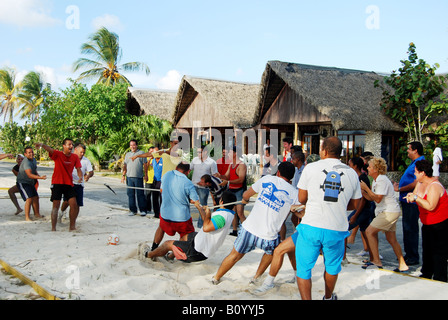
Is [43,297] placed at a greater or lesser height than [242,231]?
lesser

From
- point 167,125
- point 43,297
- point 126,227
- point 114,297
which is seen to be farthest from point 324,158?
point 167,125

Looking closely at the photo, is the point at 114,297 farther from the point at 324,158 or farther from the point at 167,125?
the point at 167,125

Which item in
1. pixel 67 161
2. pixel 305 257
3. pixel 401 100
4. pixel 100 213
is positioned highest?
pixel 401 100

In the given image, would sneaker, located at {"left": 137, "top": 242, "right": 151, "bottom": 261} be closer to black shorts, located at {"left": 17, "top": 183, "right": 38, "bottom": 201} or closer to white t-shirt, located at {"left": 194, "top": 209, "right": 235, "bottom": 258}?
white t-shirt, located at {"left": 194, "top": 209, "right": 235, "bottom": 258}

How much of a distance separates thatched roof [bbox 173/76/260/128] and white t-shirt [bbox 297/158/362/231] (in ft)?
49.4

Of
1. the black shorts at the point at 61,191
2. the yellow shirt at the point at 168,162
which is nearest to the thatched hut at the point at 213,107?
the yellow shirt at the point at 168,162

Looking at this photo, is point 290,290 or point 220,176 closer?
point 290,290

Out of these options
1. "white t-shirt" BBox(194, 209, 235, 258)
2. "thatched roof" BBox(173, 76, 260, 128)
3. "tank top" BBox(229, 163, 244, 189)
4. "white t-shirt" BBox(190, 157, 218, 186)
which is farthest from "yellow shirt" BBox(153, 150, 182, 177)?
"thatched roof" BBox(173, 76, 260, 128)

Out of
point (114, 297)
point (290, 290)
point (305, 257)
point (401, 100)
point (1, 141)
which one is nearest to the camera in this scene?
point (305, 257)

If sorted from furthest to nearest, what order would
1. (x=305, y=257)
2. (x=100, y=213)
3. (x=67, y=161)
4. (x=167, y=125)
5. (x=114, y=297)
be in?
(x=167, y=125), (x=100, y=213), (x=67, y=161), (x=114, y=297), (x=305, y=257)

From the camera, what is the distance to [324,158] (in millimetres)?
4504

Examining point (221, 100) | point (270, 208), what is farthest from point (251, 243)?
point (221, 100)

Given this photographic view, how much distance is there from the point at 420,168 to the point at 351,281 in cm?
173

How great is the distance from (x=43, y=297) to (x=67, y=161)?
4.07 metres
